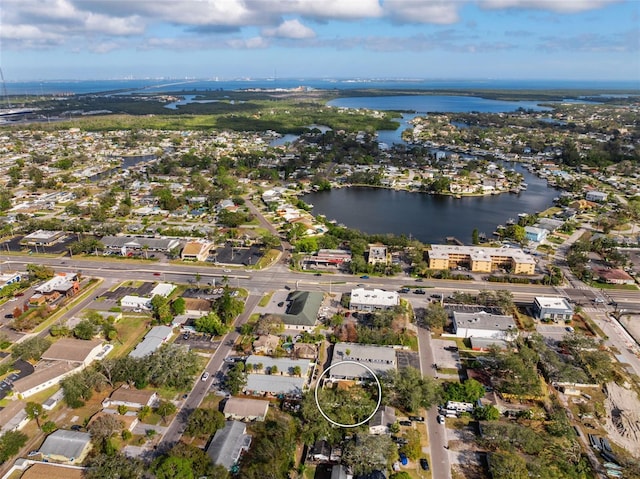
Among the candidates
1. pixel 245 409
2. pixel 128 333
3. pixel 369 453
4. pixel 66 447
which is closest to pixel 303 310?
pixel 245 409

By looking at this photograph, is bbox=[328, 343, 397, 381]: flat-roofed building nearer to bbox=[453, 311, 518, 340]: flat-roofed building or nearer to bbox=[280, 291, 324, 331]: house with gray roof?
bbox=[280, 291, 324, 331]: house with gray roof

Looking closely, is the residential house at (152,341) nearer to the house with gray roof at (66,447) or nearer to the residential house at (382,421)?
the house with gray roof at (66,447)

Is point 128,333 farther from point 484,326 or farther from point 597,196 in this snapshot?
point 597,196

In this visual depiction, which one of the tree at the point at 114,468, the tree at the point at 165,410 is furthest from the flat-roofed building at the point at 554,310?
the tree at the point at 114,468

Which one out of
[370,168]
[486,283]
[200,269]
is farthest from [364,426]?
[370,168]

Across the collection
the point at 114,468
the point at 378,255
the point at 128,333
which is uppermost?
the point at 114,468

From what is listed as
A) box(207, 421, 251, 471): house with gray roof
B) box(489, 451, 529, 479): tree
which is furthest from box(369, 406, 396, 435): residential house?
box(207, 421, 251, 471): house with gray roof
